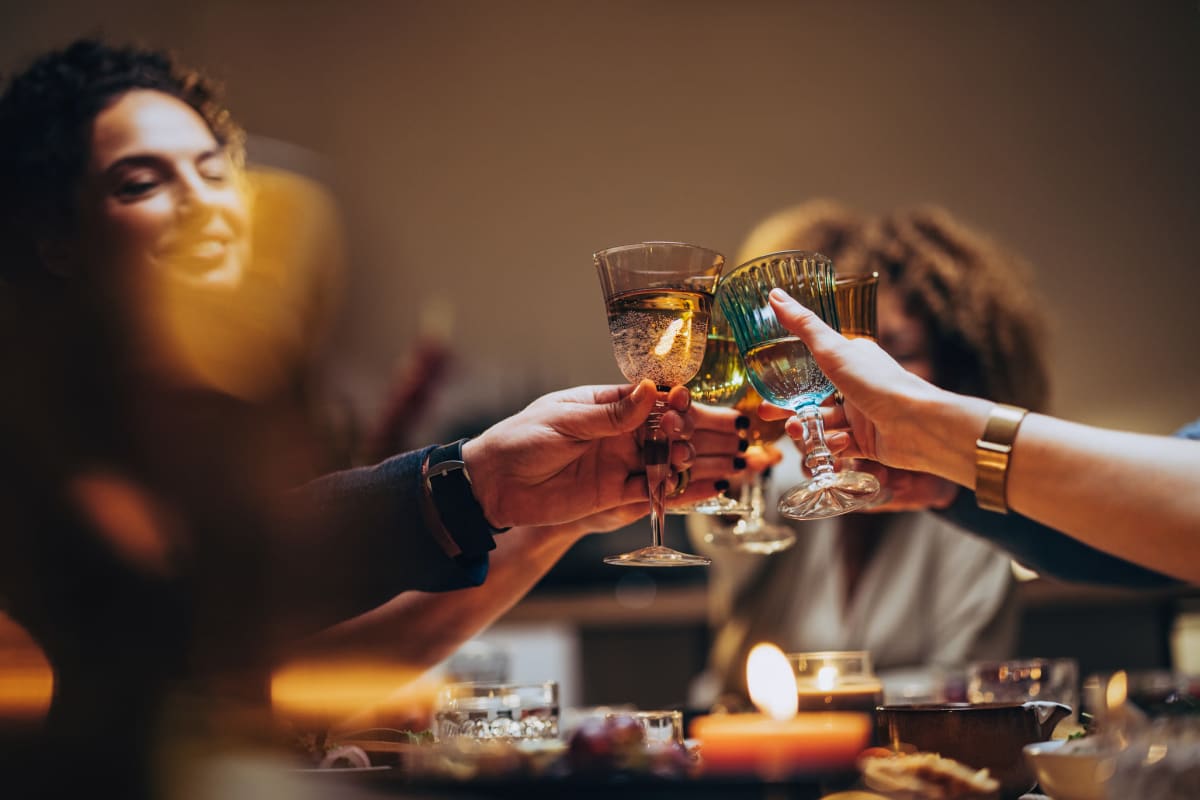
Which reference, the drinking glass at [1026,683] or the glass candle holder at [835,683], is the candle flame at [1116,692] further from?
the drinking glass at [1026,683]


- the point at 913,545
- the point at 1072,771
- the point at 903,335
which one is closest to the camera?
the point at 1072,771

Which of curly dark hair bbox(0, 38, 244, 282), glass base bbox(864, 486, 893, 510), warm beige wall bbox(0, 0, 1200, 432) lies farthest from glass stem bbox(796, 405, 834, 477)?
warm beige wall bbox(0, 0, 1200, 432)

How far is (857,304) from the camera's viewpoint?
1.17 m

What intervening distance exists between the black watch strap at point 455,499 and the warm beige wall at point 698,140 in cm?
305

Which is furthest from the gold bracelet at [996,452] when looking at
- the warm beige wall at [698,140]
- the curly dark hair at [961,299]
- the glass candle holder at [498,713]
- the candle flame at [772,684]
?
the warm beige wall at [698,140]

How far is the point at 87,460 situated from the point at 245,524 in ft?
0.54

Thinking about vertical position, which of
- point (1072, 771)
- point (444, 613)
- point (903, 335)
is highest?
point (903, 335)

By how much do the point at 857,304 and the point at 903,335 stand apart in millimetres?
1123

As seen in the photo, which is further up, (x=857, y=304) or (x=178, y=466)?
(x=857, y=304)

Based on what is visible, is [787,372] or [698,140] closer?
[787,372]

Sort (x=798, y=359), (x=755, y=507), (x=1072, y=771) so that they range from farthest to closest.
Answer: (x=755, y=507) < (x=798, y=359) < (x=1072, y=771)

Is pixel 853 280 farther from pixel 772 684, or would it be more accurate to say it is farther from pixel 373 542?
pixel 373 542

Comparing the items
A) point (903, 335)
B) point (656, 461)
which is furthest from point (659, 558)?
point (903, 335)

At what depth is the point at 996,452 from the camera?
85cm
